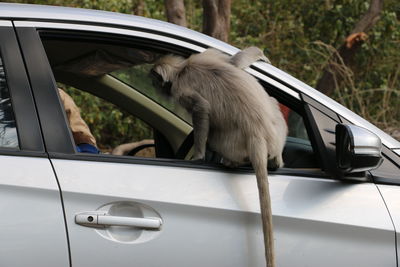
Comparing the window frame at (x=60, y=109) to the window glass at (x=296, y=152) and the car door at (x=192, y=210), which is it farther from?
the window glass at (x=296, y=152)

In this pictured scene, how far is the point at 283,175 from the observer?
280 cm

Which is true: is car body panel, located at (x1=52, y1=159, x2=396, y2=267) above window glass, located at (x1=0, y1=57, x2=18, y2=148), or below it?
below

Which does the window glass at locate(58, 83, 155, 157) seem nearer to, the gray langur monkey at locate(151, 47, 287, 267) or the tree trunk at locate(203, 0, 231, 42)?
the tree trunk at locate(203, 0, 231, 42)

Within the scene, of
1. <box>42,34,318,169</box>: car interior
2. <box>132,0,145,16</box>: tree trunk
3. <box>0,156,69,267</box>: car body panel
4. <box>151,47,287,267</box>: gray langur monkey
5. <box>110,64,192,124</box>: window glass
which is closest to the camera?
<box>0,156,69,267</box>: car body panel

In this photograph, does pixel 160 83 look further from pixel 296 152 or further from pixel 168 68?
pixel 296 152

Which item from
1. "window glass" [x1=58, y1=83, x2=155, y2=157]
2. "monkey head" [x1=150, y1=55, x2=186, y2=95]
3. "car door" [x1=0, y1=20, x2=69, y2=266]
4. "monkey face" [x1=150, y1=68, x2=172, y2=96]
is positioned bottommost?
"window glass" [x1=58, y1=83, x2=155, y2=157]

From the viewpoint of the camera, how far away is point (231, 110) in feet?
9.68

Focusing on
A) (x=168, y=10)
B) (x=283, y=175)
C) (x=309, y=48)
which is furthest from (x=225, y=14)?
(x=283, y=175)

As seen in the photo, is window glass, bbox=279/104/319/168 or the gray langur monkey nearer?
the gray langur monkey

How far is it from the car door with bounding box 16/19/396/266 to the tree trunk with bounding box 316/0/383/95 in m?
5.55

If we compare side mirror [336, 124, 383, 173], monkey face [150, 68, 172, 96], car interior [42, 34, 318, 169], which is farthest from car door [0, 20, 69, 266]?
side mirror [336, 124, 383, 173]

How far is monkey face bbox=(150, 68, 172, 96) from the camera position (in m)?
3.30

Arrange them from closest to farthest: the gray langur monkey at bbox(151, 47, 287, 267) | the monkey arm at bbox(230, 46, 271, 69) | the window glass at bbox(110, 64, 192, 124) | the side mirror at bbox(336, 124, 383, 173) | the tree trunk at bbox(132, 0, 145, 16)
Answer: the side mirror at bbox(336, 124, 383, 173)
the gray langur monkey at bbox(151, 47, 287, 267)
the monkey arm at bbox(230, 46, 271, 69)
the window glass at bbox(110, 64, 192, 124)
the tree trunk at bbox(132, 0, 145, 16)

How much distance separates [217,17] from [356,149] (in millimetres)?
4529
